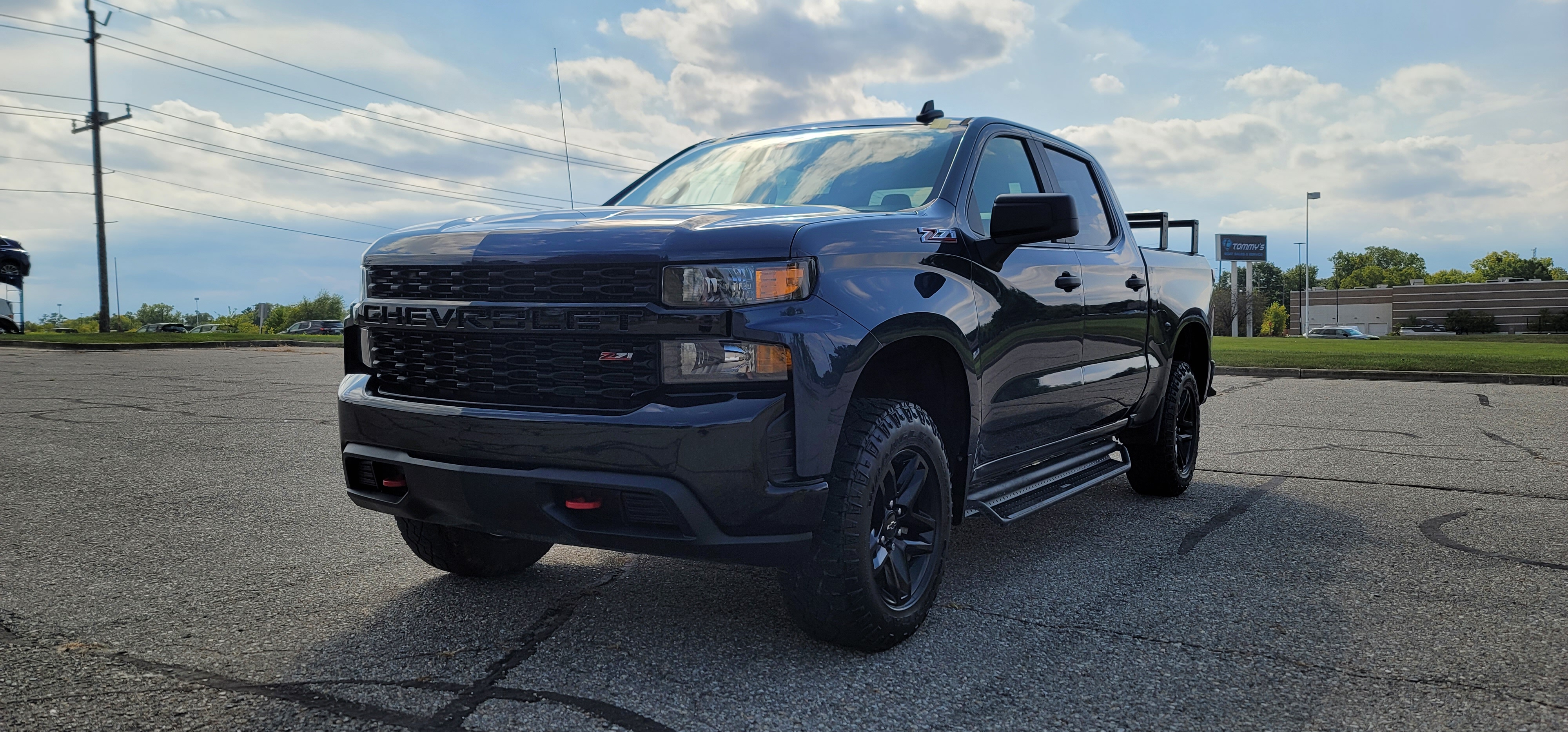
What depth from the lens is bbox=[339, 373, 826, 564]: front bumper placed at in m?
2.90

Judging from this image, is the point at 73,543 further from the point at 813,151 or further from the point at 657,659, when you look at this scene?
the point at 813,151

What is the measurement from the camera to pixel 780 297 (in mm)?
3010

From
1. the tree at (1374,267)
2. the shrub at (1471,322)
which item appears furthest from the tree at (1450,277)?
the shrub at (1471,322)

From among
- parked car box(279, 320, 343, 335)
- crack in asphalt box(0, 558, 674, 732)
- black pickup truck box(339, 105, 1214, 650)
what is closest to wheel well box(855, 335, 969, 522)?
black pickup truck box(339, 105, 1214, 650)

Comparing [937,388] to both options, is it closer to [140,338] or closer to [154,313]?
[140,338]

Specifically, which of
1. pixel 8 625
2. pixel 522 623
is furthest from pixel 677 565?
pixel 8 625

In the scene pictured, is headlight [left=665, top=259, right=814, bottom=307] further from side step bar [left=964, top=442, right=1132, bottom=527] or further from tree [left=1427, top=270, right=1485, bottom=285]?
tree [left=1427, top=270, right=1485, bottom=285]

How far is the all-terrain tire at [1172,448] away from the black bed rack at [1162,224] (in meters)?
0.74

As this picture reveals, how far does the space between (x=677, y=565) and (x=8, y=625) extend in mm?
2303

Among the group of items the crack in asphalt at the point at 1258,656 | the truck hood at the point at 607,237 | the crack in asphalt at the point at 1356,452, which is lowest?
the crack in asphalt at the point at 1258,656

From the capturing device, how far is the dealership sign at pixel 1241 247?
380 ft

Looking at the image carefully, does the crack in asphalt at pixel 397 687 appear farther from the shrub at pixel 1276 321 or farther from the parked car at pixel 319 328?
the shrub at pixel 1276 321

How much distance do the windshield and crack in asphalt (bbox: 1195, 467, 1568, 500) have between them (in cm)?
400

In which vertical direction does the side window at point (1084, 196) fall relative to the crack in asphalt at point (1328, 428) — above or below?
above
